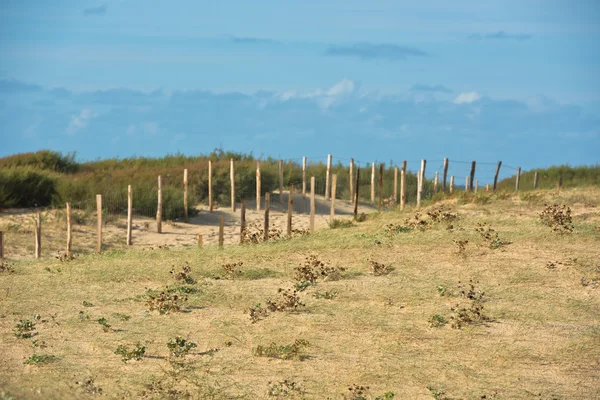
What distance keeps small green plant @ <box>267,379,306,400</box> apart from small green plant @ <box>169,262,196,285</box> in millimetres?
4543

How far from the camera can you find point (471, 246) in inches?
559

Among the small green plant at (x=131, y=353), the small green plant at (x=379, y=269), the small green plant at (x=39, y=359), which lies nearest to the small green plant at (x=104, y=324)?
the small green plant at (x=131, y=353)

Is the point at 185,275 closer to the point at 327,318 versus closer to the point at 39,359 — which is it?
the point at 327,318

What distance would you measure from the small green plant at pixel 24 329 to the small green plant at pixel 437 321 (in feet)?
16.3

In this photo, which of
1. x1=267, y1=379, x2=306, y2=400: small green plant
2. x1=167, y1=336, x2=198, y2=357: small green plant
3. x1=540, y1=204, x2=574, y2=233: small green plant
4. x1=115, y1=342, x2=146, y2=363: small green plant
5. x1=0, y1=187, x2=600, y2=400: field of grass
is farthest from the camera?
x1=540, y1=204, x2=574, y2=233: small green plant

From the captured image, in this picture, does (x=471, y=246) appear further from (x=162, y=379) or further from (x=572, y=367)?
(x=162, y=379)

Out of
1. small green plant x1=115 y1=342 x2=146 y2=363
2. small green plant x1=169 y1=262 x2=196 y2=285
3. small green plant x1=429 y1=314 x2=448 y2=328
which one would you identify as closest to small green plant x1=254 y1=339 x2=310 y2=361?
small green plant x1=115 y1=342 x2=146 y2=363

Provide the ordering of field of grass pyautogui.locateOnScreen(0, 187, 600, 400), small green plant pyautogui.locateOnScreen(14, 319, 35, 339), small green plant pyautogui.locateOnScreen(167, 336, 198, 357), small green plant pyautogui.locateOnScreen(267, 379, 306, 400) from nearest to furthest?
1. small green plant pyautogui.locateOnScreen(267, 379, 306, 400)
2. field of grass pyautogui.locateOnScreen(0, 187, 600, 400)
3. small green plant pyautogui.locateOnScreen(167, 336, 198, 357)
4. small green plant pyautogui.locateOnScreen(14, 319, 35, 339)

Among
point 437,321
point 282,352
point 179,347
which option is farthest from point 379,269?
point 179,347

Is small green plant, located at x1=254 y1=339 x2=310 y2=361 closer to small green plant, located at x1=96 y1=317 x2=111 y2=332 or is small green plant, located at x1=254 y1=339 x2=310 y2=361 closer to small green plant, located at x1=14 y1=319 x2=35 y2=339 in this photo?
small green plant, located at x1=96 y1=317 x2=111 y2=332

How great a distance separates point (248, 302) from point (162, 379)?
3165 mm

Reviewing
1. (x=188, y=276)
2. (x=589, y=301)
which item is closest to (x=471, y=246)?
(x=589, y=301)

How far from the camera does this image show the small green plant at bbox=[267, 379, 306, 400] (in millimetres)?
7961

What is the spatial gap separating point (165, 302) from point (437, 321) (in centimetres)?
373
